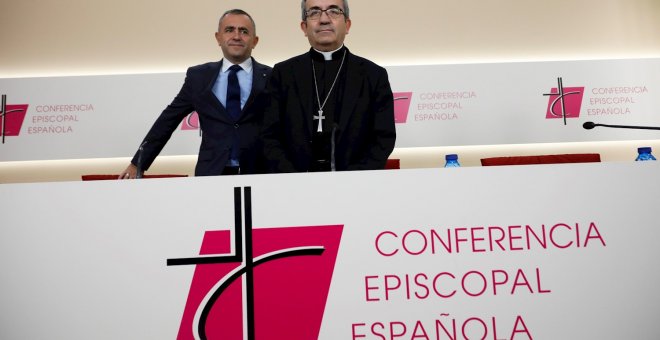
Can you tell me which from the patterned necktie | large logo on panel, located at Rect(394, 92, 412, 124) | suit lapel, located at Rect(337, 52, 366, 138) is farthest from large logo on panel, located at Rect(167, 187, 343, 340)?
large logo on panel, located at Rect(394, 92, 412, 124)

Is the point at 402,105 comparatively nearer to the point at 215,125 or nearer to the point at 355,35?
the point at 355,35

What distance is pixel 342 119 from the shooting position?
1983mm

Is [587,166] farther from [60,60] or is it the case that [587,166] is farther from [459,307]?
[60,60]

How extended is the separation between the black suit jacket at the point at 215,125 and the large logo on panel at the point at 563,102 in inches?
111

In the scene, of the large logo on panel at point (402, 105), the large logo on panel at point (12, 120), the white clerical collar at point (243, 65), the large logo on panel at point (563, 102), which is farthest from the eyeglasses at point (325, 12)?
the large logo on panel at point (12, 120)

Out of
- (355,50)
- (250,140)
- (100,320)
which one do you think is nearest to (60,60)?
(355,50)

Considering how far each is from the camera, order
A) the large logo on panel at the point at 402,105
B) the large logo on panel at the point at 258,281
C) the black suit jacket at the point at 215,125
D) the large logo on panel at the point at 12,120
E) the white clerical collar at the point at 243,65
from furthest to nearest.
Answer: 1. the large logo on panel at the point at 402,105
2. the large logo on panel at the point at 12,120
3. the white clerical collar at the point at 243,65
4. the black suit jacket at the point at 215,125
5. the large logo on panel at the point at 258,281

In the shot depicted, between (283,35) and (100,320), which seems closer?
(100,320)

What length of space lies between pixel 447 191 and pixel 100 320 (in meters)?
1.01

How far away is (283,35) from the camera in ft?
14.3

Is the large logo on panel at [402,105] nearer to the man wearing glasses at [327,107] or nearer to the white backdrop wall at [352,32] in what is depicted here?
the white backdrop wall at [352,32]

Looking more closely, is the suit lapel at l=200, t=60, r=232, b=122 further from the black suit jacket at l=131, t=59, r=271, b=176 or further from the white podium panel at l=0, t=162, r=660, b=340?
the white podium panel at l=0, t=162, r=660, b=340

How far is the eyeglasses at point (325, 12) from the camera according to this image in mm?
1925

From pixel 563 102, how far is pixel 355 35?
5.99ft
